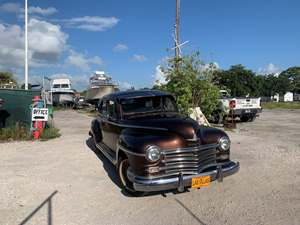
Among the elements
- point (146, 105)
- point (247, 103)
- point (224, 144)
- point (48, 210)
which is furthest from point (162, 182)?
point (247, 103)

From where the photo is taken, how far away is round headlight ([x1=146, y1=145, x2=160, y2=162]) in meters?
4.95

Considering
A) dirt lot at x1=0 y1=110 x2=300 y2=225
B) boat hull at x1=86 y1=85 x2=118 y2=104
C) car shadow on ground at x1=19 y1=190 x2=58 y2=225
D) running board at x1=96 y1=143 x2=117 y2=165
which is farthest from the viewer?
boat hull at x1=86 y1=85 x2=118 y2=104

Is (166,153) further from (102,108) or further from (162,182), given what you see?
(102,108)

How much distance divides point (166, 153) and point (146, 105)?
2024 millimetres

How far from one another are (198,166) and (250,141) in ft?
21.8

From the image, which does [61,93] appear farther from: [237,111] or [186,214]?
[186,214]

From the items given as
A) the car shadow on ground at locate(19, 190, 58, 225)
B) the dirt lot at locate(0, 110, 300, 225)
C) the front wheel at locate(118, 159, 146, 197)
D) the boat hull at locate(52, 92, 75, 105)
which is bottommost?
the car shadow on ground at locate(19, 190, 58, 225)

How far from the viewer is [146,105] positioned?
684 cm

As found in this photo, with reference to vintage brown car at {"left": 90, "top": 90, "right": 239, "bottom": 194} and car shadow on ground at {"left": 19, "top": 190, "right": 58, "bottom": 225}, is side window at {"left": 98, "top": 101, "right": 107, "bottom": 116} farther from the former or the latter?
car shadow on ground at {"left": 19, "top": 190, "right": 58, "bottom": 225}

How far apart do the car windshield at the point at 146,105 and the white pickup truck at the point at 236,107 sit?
964 centimetres

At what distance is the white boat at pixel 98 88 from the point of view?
28.1m

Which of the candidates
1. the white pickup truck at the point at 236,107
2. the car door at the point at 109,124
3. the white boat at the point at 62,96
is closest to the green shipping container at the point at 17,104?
the car door at the point at 109,124

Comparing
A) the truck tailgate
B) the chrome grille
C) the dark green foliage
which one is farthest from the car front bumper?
the truck tailgate

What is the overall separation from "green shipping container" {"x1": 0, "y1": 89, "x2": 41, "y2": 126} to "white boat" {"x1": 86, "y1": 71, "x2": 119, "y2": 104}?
1490 centimetres
